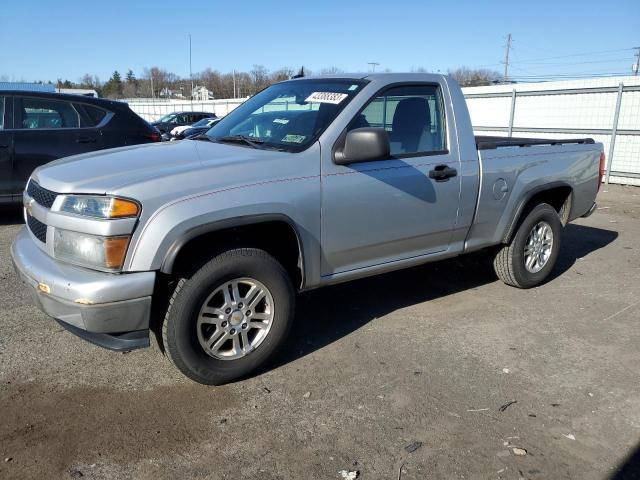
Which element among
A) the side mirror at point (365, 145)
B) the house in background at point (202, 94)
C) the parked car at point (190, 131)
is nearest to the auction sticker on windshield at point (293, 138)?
the side mirror at point (365, 145)

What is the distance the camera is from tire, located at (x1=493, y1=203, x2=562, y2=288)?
199 inches

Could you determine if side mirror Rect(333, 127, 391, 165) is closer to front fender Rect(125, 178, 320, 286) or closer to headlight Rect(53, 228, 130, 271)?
front fender Rect(125, 178, 320, 286)

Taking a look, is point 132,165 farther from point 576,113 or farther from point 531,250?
point 576,113

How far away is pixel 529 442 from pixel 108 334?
2.36m

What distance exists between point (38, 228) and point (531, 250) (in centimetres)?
425

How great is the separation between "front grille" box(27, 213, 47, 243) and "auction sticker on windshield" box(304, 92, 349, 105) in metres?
2.00

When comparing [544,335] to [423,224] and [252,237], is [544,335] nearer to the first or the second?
[423,224]

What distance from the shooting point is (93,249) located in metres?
2.90

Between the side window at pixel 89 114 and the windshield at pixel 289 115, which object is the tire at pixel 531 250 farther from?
the side window at pixel 89 114

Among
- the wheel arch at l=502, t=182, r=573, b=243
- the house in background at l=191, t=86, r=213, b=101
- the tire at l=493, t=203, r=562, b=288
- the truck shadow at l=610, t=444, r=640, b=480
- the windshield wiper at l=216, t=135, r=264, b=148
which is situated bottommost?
the truck shadow at l=610, t=444, r=640, b=480

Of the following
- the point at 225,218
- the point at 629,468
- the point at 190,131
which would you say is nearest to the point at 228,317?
the point at 225,218

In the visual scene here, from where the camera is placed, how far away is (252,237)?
3.46m

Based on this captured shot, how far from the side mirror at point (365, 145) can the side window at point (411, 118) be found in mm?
487

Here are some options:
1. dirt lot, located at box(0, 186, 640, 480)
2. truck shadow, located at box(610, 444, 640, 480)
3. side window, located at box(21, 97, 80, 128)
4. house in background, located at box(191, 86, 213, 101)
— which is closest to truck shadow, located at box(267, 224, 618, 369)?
dirt lot, located at box(0, 186, 640, 480)
